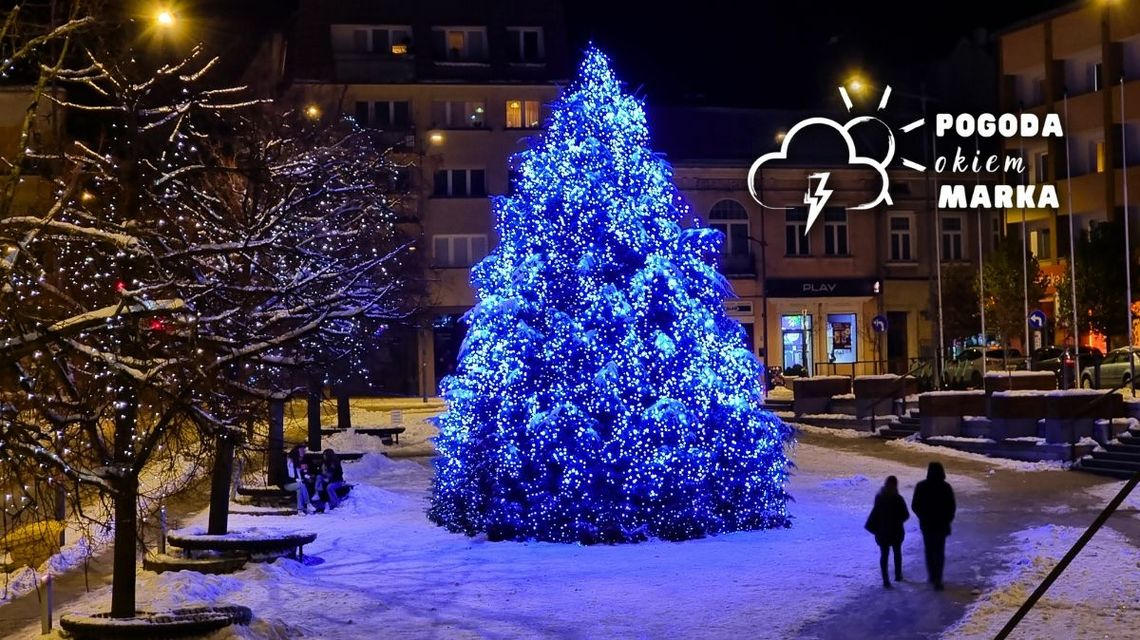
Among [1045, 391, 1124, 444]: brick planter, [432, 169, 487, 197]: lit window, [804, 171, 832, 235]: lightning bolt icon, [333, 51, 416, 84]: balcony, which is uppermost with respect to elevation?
[333, 51, 416, 84]: balcony

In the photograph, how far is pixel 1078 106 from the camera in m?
54.1

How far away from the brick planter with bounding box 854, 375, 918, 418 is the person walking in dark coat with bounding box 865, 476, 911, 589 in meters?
23.1

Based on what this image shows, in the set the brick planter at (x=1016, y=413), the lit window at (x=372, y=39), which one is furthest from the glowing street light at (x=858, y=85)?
the lit window at (x=372, y=39)

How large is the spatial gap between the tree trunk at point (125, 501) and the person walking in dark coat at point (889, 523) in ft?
28.0

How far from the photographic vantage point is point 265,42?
4838 cm

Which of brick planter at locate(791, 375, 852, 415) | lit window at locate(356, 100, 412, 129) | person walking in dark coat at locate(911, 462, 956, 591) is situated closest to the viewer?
person walking in dark coat at locate(911, 462, 956, 591)

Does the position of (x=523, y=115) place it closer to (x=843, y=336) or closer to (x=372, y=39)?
(x=372, y=39)

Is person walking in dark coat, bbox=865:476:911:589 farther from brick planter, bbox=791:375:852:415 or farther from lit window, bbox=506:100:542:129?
lit window, bbox=506:100:542:129

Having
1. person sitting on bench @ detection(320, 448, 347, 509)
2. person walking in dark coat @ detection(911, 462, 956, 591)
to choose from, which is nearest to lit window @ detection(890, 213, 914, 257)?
person sitting on bench @ detection(320, 448, 347, 509)

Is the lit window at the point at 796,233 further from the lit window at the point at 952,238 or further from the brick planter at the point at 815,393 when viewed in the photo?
the brick planter at the point at 815,393

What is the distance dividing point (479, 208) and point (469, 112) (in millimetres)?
4595

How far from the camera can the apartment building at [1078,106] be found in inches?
2039

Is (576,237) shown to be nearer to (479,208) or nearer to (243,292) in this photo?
(243,292)

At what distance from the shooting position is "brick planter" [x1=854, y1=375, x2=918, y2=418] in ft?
128
